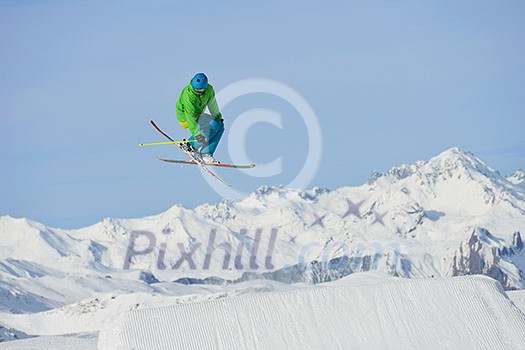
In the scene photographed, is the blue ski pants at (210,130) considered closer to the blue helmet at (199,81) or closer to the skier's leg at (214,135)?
the skier's leg at (214,135)

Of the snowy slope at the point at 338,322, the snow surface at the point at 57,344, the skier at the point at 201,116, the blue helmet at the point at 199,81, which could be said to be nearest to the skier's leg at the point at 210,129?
the skier at the point at 201,116

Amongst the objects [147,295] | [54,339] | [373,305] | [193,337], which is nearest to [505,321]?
[373,305]

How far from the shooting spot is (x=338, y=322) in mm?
45406

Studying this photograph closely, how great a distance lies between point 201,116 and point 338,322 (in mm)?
12273

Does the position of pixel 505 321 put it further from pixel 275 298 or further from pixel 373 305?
pixel 275 298

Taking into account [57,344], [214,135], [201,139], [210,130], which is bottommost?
[57,344]

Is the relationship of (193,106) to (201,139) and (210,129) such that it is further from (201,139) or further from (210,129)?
(201,139)

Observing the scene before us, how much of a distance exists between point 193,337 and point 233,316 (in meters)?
2.15

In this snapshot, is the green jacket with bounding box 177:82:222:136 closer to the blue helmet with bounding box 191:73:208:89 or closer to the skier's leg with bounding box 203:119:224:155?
the skier's leg with bounding box 203:119:224:155

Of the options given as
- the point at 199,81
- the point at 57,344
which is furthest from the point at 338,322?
the point at 57,344

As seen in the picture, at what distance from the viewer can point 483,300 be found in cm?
4694

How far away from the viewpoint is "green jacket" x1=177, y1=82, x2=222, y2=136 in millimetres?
38219

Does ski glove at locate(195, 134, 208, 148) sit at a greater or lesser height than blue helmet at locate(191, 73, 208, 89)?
lesser

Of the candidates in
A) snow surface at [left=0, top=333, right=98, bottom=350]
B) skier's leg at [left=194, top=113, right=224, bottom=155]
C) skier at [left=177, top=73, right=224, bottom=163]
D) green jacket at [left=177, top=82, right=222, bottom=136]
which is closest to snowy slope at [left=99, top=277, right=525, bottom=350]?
skier at [left=177, top=73, right=224, bottom=163]
